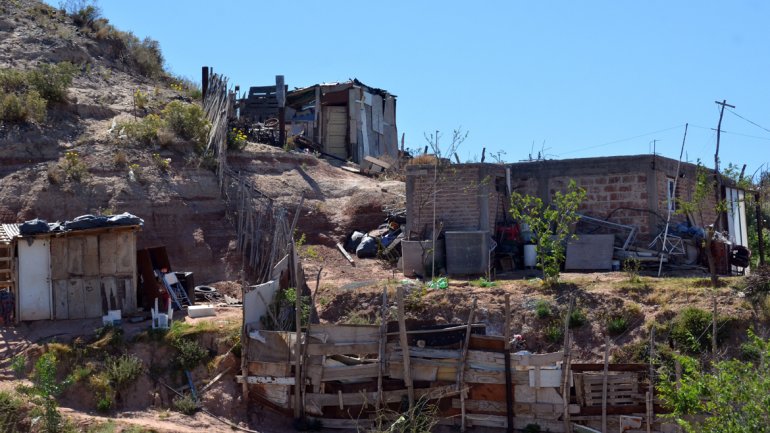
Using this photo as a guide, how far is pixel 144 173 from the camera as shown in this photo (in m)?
21.8

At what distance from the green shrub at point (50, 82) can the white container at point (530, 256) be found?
12011 mm

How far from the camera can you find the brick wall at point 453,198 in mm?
20312

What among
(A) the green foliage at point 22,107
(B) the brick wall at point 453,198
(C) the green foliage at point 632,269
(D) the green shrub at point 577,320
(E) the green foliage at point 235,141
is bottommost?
(D) the green shrub at point 577,320

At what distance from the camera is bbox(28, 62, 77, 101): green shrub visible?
23438 mm

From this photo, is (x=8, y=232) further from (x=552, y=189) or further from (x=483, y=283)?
(x=552, y=189)

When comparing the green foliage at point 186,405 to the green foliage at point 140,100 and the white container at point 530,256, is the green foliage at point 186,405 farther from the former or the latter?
the green foliage at point 140,100

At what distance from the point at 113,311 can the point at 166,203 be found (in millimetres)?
5084

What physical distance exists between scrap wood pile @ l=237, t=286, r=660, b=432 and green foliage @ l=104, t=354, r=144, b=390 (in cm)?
167

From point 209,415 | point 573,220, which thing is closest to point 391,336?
point 209,415

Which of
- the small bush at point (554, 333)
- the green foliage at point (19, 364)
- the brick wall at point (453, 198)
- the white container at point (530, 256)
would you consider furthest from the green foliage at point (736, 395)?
the brick wall at point (453, 198)

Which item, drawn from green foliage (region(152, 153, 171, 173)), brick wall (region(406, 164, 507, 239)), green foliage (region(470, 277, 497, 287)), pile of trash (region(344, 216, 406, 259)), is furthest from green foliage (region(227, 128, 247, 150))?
green foliage (region(470, 277, 497, 287))

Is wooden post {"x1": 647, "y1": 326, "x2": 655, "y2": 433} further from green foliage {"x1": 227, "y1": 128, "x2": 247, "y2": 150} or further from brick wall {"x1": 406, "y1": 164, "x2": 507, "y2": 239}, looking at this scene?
green foliage {"x1": 227, "y1": 128, "x2": 247, "y2": 150}

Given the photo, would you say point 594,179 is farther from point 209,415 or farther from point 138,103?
point 138,103

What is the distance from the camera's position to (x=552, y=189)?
20.7m
